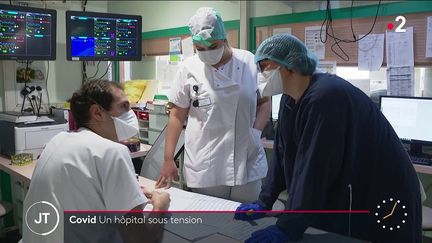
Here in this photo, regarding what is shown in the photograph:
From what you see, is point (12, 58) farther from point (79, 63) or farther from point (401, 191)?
point (401, 191)

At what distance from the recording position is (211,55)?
5.89 ft

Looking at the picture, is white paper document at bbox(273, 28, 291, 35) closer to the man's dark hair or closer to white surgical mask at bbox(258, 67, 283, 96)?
white surgical mask at bbox(258, 67, 283, 96)

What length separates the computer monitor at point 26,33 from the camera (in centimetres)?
266

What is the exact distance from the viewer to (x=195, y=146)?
1.84 meters

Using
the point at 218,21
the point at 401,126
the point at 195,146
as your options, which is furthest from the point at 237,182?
the point at 401,126

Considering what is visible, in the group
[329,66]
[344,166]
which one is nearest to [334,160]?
[344,166]

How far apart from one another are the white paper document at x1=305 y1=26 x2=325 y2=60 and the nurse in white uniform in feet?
3.45

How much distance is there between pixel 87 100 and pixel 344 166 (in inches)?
31.5

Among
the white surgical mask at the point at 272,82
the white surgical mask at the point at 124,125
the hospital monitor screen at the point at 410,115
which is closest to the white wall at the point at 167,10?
the hospital monitor screen at the point at 410,115

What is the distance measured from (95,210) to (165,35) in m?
2.91

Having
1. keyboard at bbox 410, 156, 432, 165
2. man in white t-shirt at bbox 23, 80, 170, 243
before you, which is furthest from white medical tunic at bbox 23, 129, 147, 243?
keyboard at bbox 410, 156, 432, 165

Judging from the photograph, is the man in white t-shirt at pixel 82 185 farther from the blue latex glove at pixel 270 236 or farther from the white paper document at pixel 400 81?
the white paper document at pixel 400 81

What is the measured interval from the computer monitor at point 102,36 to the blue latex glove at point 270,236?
7.93 feet

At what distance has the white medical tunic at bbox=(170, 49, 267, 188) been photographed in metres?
1.80
